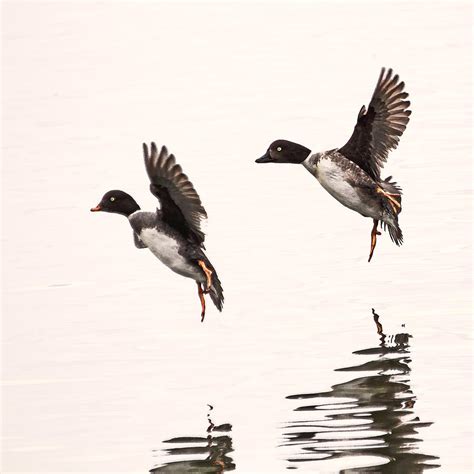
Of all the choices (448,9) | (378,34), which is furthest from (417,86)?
(448,9)

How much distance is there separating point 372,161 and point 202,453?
19.0 ft

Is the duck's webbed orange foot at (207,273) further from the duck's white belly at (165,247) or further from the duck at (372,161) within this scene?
the duck at (372,161)

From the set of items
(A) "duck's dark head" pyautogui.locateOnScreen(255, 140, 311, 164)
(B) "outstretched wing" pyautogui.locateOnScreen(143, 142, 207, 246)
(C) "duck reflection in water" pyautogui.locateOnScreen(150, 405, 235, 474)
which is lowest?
(C) "duck reflection in water" pyautogui.locateOnScreen(150, 405, 235, 474)

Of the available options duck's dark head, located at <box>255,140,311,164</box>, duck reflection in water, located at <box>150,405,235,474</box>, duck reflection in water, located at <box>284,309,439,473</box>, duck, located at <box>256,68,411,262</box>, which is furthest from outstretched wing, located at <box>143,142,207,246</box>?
duck reflection in water, located at <box>150,405,235,474</box>

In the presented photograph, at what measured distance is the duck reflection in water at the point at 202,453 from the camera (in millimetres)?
11000

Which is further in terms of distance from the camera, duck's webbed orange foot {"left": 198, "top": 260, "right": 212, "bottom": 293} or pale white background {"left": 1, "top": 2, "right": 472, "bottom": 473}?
duck's webbed orange foot {"left": 198, "top": 260, "right": 212, "bottom": 293}

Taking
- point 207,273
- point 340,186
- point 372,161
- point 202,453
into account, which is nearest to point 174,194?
point 207,273

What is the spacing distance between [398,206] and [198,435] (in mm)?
5120

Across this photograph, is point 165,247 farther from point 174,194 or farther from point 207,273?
point 174,194

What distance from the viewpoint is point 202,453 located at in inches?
444

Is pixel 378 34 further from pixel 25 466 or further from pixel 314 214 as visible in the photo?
pixel 25 466

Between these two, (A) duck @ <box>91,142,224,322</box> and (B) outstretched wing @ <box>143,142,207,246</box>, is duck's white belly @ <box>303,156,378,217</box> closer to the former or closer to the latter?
(A) duck @ <box>91,142,224,322</box>

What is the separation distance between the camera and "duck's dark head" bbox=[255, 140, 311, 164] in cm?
1658

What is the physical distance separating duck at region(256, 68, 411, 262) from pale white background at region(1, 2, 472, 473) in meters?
0.62
